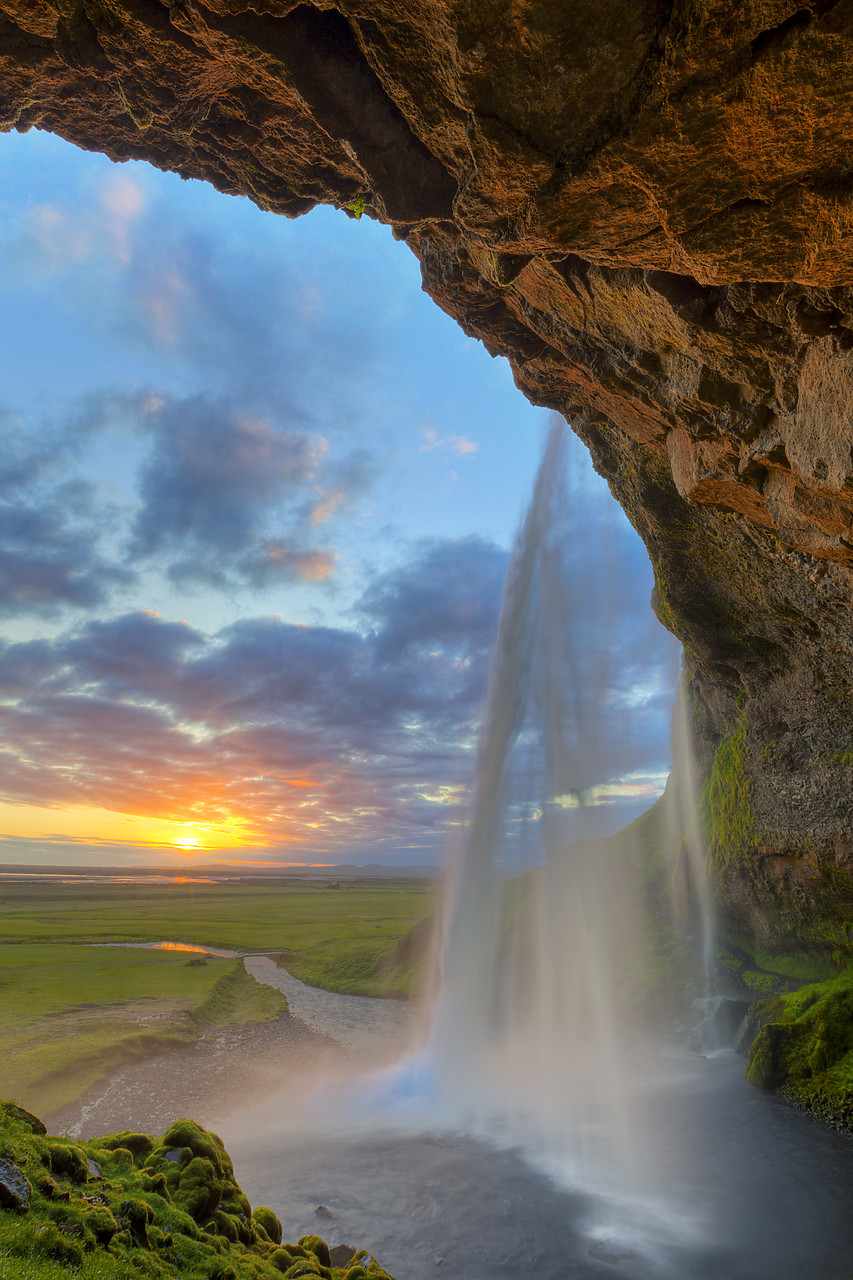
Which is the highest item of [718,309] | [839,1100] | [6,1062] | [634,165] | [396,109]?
[396,109]

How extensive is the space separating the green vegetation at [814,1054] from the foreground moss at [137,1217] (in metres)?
12.6

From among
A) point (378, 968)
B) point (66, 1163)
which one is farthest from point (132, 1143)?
point (378, 968)

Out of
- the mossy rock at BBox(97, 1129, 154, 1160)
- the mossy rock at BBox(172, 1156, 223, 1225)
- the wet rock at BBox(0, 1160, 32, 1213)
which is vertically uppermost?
the wet rock at BBox(0, 1160, 32, 1213)

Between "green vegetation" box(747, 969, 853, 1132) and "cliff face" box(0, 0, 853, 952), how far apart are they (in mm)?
10152

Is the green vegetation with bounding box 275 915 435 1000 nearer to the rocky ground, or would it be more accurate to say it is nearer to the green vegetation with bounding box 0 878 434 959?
the green vegetation with bounding box 0 878 434 959

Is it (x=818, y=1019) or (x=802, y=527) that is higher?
(x=802, y=527)

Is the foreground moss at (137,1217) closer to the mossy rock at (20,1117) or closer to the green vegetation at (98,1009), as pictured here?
the mossy rock at (20,1117)

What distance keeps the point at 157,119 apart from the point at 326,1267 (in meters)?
15.8

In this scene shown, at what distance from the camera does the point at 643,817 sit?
127ft

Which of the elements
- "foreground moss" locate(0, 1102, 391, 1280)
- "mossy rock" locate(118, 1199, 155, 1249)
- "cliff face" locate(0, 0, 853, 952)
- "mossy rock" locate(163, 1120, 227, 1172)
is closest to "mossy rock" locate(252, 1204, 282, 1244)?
"foreground moss" locate(0, 1102, 391, 1280)

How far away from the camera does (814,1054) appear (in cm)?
1486

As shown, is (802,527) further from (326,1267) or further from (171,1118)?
(171,1118)

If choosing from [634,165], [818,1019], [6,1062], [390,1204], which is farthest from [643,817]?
[634,165]

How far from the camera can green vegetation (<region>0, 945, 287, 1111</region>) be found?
1770 cm
